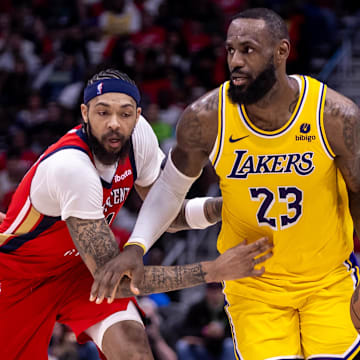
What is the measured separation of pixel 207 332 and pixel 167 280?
7.91 feet

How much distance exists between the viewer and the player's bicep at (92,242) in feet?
12.5

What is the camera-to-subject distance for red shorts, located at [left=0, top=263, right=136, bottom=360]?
425cm

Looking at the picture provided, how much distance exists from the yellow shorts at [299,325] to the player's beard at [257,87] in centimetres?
107

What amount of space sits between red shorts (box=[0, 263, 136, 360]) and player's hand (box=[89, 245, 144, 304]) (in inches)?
22.4

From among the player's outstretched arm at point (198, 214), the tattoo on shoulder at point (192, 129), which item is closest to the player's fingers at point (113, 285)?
the tattoo on shoulder at point (192, 129)

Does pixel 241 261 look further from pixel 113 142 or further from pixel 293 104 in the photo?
pixel 113 142

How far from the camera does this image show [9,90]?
10.7 metres

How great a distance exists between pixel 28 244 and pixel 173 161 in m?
1.03

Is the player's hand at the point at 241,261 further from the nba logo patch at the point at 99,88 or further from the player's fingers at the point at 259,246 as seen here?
the nba logo patch at the point at 99,88

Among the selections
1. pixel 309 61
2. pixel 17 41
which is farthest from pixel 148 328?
pixel 17 41

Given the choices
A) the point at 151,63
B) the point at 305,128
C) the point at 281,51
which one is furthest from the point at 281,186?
the point at 151,63

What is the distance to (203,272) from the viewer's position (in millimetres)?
3809

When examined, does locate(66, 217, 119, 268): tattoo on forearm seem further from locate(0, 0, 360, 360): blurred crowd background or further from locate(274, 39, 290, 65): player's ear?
locate(0, 0, 360, 360): blurred crowd background

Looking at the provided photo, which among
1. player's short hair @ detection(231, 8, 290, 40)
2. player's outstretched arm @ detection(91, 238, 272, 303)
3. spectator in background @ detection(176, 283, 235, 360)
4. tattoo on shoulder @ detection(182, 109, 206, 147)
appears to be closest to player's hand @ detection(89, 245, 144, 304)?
player's outstretched arm @ detection(91, 238, 272, 303)
